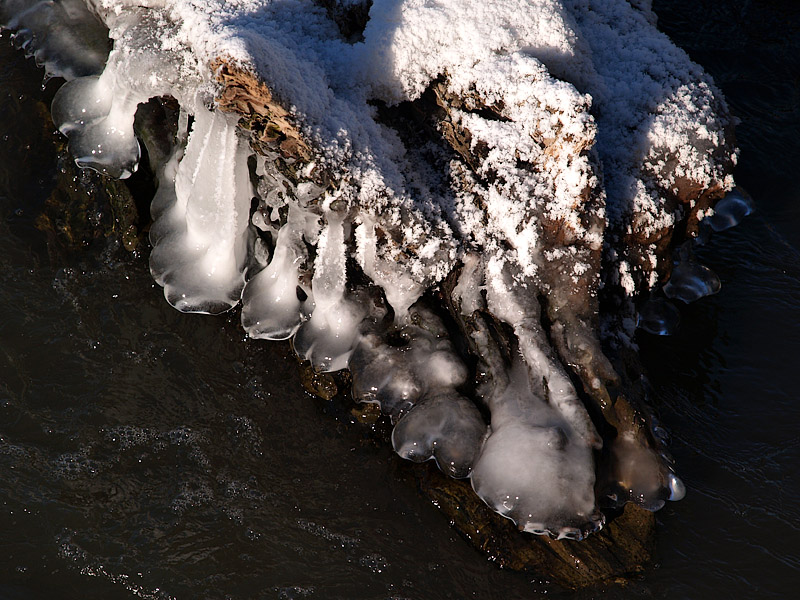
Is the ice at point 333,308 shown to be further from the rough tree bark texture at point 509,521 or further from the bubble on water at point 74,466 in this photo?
the bubble on water at point 74,466

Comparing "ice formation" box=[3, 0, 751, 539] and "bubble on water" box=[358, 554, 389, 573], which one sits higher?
"ice formation" box=[3, 0, 751, 539]

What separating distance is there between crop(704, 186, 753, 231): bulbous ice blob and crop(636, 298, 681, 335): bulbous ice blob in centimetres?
58

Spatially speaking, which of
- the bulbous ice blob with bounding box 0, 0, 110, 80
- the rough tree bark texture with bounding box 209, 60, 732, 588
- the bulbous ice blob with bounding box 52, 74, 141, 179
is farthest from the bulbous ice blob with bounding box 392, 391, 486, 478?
the bulbous ice blob with bounding box 0, 0, 110, 80

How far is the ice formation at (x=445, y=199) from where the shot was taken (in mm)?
1955

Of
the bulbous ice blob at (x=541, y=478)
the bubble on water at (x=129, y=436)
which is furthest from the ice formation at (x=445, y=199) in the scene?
the bubble on water at (x=129, y=436)

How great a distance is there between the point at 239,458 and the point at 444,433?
636mm

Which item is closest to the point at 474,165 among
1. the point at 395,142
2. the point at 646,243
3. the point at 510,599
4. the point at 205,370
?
the point at 395,142

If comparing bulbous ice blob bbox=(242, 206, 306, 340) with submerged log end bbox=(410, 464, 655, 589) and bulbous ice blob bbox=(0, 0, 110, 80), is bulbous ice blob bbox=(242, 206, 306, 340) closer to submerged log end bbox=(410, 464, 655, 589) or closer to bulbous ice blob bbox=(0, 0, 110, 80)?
submerged log end bbox=(410, 464, 655, 589)

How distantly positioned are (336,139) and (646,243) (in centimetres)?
100

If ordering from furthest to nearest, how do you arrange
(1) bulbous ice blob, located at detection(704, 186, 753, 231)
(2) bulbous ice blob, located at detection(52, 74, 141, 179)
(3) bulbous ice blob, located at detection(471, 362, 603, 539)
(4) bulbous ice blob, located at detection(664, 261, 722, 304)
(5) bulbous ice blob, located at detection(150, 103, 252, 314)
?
(1) bulbous ice blob, located at detection(704, 186, 753, 231)
(4) bulbous ice blob, located at detection(664, 261, 722, 304)
(2) bulbous ice blob, located at detection(52, 74, 141, 179)
(5) bulbous ice blob, located at detection(150, 103, 252, 314)
(3) bulbous ice blob, located at detection(471, 362, 603, 539)

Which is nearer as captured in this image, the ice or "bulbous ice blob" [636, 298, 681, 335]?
the ice

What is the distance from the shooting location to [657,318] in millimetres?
2453

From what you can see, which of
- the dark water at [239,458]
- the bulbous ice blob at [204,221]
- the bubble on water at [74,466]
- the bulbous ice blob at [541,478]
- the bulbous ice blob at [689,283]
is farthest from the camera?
the bulbous ice blob at [689,283]

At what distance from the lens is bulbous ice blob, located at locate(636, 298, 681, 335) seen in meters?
2.44
